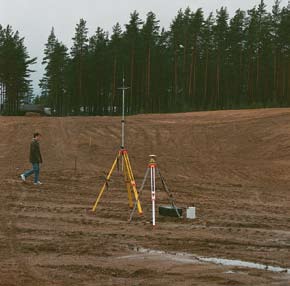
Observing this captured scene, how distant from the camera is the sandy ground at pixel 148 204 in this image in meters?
7.63

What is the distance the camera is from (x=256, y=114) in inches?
1341

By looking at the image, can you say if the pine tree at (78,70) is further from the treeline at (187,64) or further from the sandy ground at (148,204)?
the sandy ground at (148,204)

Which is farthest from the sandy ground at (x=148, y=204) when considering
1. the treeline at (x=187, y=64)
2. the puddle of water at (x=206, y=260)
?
the treeline at (x=187, y=64)

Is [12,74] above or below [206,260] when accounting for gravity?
above

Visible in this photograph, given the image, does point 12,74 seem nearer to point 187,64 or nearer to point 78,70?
point 78,70

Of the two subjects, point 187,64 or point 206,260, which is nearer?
point 206,260

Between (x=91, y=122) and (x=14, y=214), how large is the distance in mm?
20995

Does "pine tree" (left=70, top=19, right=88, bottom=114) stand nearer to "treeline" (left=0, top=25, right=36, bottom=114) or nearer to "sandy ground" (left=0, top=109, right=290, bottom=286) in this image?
"treeline" (left=0, top=25, right=36, bottom=114)

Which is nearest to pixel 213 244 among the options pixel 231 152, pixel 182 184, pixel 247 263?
pixel 247 263

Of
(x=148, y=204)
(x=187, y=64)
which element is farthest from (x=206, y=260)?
(x=187, y=64)

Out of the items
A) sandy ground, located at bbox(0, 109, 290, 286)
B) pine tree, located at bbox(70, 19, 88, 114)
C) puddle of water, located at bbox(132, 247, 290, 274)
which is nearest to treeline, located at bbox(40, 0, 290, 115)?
pine tree, located at bbox(70, 19, 88, 114)

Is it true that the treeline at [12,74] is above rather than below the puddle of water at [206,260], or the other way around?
Answer: above

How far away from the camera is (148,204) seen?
559 inches

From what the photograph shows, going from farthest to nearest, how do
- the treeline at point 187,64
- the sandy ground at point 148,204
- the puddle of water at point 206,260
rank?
the treeline at point 187,64
the puddle of water at point 206,260
the sandy ground at point 148,204
